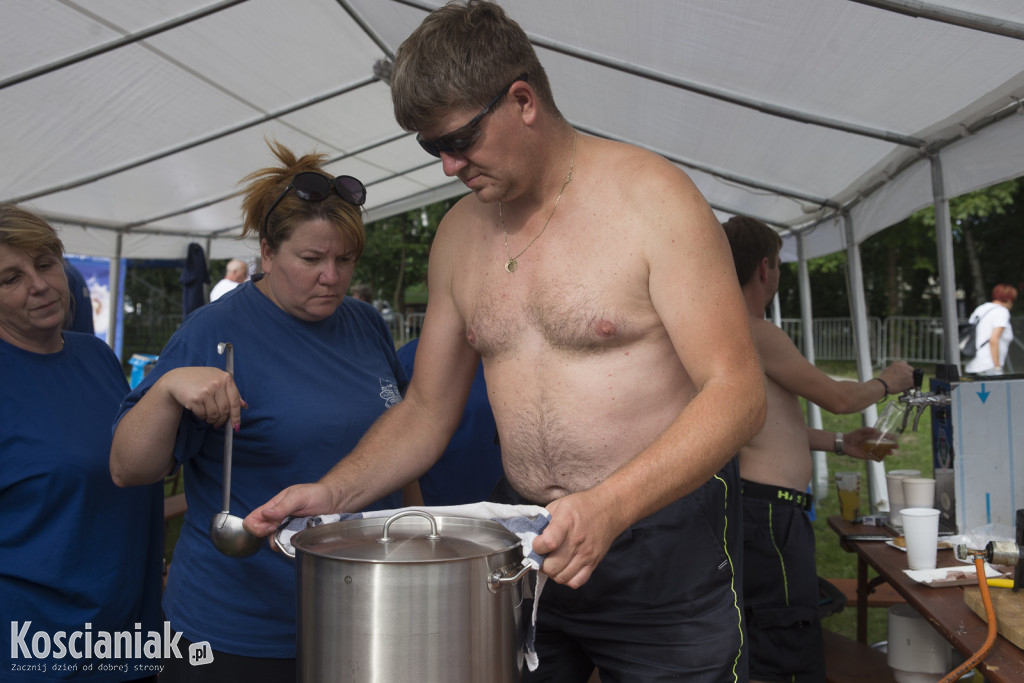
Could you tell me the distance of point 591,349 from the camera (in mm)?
1741

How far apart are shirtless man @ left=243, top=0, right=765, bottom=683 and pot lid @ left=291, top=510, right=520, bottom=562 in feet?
0.65

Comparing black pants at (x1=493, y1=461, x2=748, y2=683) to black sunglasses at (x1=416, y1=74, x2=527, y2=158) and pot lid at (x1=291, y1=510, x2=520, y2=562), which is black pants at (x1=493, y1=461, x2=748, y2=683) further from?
black sunglasses at (x1=416, y1=74, x2=527, y2=158)

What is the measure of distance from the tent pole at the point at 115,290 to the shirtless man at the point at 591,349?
22.6ft

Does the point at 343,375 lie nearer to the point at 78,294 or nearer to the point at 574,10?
the point at 78,294

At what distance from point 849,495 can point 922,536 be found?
1.17 meters

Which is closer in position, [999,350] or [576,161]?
[576,161]

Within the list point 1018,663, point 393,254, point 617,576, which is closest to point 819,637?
point 1018,663

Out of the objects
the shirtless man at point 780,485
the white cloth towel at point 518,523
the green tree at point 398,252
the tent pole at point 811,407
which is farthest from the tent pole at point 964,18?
the green tree at point 398,252

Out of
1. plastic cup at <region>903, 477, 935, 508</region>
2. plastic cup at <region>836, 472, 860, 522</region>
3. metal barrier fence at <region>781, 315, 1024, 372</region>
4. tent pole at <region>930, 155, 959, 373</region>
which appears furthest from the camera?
metal barrier fence at <region>781, 315, 1024, 372</region>

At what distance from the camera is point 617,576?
176 centimetres

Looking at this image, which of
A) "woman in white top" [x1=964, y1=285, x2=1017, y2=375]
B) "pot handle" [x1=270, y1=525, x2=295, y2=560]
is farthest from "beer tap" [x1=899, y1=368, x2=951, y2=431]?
"woman in white top" [x1=964, y1=285, x2=1017, y2=375]

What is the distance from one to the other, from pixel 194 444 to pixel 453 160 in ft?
3.15

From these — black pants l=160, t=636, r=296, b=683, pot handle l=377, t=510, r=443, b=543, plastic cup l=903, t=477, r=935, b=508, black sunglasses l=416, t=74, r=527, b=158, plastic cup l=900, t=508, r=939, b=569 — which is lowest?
black pants l=160, t=636, r=296, b=683

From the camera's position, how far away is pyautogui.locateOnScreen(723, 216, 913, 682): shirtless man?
9.64ft
